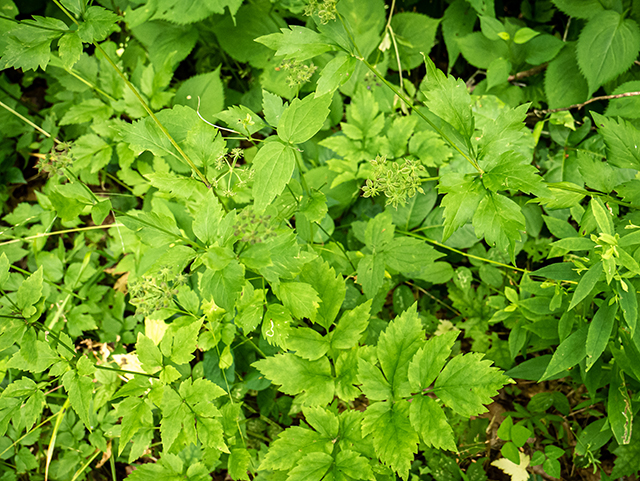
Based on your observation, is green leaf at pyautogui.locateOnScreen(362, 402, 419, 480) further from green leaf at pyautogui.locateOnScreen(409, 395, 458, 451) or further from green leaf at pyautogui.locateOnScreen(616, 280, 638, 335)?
green leaf at pyautogui.locateOnScreen(616, 280, 638, 335)

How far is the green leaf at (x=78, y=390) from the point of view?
57.7 inches

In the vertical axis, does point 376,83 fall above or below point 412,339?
above

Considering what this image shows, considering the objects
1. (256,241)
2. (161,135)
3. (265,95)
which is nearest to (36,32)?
(161,135)

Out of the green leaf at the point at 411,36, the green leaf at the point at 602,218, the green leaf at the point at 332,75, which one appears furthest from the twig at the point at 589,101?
the green leaf at the point at 332,75

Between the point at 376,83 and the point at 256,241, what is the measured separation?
150 centimetres

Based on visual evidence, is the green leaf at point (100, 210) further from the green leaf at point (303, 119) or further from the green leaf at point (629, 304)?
the green leaf at point (629, 304)

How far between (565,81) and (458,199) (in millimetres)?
1579

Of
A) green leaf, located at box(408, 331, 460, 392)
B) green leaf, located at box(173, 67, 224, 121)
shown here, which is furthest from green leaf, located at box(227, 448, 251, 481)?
green leaf, located at box(173, 67, 224, 121)

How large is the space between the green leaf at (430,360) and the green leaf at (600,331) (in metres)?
0.46

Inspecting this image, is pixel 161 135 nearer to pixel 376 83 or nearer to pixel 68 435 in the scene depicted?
pixel 376 83

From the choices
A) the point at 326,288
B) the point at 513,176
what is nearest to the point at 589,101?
the point at 513,176

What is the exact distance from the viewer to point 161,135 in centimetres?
152

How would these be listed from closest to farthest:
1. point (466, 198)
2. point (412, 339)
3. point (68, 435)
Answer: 1. point (466, 198)
2. point (412, 339)
3. point (68, 435)

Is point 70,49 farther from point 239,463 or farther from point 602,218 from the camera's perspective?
point 602,218
